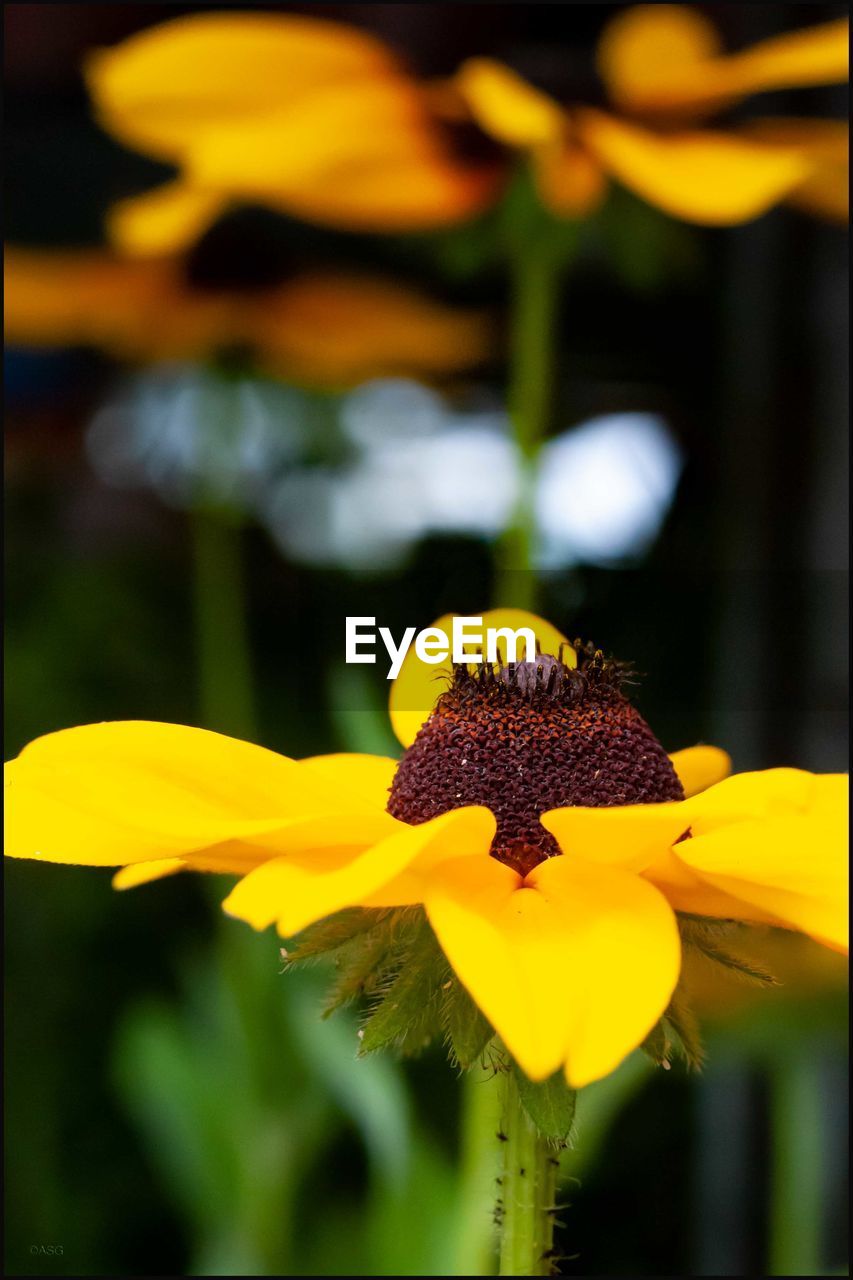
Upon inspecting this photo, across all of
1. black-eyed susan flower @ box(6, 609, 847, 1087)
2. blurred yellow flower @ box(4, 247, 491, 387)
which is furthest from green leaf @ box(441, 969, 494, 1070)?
blurred yellow flower @ box(4, 247, 491, 387)

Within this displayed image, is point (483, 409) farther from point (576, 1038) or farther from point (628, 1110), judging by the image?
point (576, 1038)

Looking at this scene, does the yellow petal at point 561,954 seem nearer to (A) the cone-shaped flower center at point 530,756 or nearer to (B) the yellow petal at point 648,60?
(A) the cone-shaped flower center at point 530,756

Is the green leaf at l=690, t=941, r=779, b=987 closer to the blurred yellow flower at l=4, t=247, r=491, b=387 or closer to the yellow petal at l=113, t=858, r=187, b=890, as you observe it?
the yellow petal at l=113, t=858, r=187, b=890

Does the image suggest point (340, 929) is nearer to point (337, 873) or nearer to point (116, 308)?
point (337, 873)

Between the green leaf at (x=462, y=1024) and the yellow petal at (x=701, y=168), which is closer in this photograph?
the green leaf at (x=462, y=1024)

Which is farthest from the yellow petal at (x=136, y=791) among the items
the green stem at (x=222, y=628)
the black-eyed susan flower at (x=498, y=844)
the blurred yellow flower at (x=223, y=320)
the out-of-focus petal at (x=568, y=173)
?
the blurred yellow flower at (x=223, y=320)

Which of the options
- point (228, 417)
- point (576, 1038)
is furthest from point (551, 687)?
point (228, 417)

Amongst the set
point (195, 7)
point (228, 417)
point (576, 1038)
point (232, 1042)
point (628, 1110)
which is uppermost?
point (195, 7)
